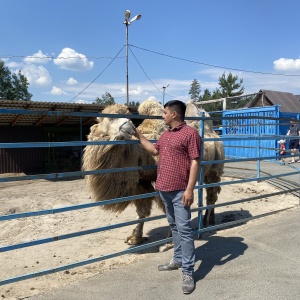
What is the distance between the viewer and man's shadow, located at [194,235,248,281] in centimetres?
383

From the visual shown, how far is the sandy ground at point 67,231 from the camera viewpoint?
13.4 feet

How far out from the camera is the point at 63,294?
316 centimetres

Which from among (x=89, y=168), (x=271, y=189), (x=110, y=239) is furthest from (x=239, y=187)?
(x=89, y=168)

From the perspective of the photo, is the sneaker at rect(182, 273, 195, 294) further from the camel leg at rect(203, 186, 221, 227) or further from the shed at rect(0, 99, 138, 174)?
the shed at rect(0, 99, 138, 174)

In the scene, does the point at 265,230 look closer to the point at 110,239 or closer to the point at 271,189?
the point at 110,239

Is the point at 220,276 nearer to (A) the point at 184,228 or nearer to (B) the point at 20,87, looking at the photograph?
(A) the point at 184,228

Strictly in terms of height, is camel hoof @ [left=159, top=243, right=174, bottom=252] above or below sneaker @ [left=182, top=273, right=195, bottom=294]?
below

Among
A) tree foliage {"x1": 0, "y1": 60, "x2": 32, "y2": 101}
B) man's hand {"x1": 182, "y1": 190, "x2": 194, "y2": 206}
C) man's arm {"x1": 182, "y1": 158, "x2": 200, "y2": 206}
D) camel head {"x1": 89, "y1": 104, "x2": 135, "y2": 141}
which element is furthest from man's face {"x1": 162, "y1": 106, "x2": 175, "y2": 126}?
tree foliage {"x1": 0, "y1": 60, "x2": 32, "y2": 101}

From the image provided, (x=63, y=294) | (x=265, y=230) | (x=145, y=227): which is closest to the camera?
(x=63, y=294)

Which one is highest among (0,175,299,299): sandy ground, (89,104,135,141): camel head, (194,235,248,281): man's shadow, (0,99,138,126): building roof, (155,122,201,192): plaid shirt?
(0,99,138,126): building roof

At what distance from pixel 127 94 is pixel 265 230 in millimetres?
18084

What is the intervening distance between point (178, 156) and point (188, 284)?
1.23 m

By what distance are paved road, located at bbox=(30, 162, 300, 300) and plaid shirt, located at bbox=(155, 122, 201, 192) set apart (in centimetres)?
98

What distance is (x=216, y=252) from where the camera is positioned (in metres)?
4.31
